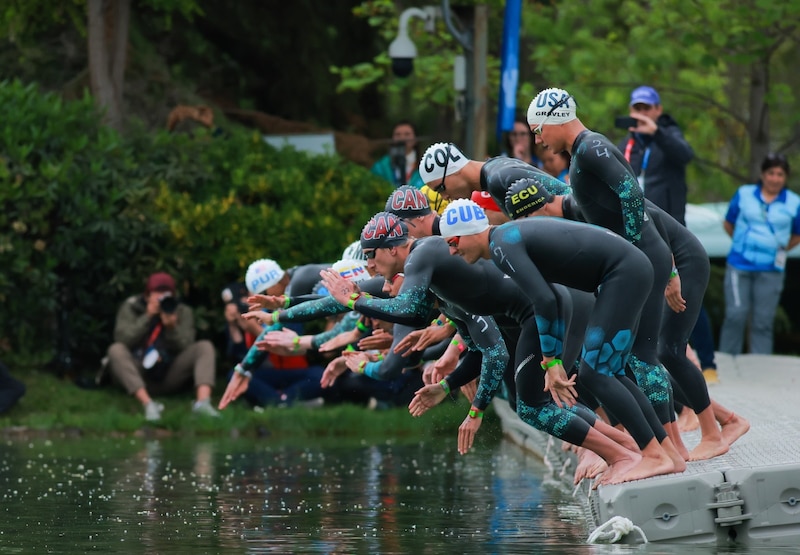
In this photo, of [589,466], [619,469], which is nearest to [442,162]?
[589,466]

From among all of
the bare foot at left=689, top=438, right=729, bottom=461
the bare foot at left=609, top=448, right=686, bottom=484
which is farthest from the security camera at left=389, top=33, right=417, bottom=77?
the bare foot at left=609, top=448, right=686, bottom=484

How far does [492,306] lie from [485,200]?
172 centimetres

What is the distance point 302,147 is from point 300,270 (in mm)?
7809

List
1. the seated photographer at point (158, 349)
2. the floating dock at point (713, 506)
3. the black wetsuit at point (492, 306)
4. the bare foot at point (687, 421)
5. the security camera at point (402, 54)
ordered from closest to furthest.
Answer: the floating dock at point (713, 506), the black wetsuit at point (492, 306), the bare foot at point (687, 421), the seated photographer at point (158, 349), the security camera at point (402, 54)

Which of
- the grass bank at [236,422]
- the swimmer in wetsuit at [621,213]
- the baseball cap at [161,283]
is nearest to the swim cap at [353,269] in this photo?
the swimmer in wetsuit at [621,213]

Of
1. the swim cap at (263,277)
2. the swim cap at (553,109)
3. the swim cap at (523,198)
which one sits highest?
the swim cap at (553,109)

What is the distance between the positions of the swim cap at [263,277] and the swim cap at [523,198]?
4.21 meters

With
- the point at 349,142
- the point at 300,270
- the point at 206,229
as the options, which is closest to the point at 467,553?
the point at 300,270

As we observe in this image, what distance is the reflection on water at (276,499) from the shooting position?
1017cm

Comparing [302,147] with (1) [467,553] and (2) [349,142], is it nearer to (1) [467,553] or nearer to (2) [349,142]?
(2) [349,142]

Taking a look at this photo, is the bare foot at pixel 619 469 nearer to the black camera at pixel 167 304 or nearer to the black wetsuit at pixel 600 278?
the black wetsuit at pixel 600 278

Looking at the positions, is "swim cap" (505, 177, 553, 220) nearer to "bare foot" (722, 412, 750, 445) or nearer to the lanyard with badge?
"bare foot" (722, 412, 750, 445)

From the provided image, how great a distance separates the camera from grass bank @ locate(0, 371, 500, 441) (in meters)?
18.0

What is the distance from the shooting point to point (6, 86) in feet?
64.2
